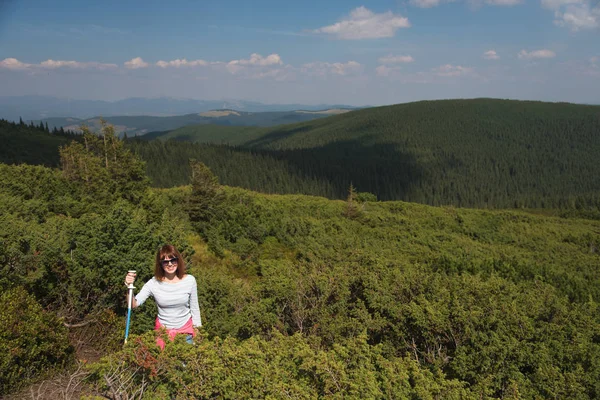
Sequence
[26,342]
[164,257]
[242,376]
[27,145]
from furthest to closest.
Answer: [27,145]
[26,342]
[164,257]
[242,376]

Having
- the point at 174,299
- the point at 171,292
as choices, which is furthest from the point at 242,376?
the point at 171,292

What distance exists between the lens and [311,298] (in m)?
12.3

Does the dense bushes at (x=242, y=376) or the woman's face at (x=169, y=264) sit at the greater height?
the woman's face at (x=169, y=264)

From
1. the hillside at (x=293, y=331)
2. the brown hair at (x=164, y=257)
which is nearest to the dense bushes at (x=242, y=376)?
the hillside at (x=293, y=331)

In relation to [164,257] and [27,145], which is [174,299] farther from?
[27,145]

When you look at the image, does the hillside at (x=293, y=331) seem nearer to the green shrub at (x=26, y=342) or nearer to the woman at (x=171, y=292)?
the green shrub at (x=26, y=342)

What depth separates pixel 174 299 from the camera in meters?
6.88

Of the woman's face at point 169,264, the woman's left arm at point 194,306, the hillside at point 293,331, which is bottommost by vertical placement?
the hillside at point 293,331

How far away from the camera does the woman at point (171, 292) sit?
270 inches

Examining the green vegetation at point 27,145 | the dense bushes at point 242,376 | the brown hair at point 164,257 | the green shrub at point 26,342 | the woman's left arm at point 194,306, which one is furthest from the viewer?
the green vegetation at point 27,145

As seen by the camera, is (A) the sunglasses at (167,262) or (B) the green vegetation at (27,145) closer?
(A) the sunglasses at (167,262)

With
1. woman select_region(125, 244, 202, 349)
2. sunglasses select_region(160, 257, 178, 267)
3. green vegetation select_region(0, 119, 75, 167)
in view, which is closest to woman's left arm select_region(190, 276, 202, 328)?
woman select_region(125, 244, 202, 349)

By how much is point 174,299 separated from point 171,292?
0.48 feet

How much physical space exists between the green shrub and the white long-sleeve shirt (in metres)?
2.63
